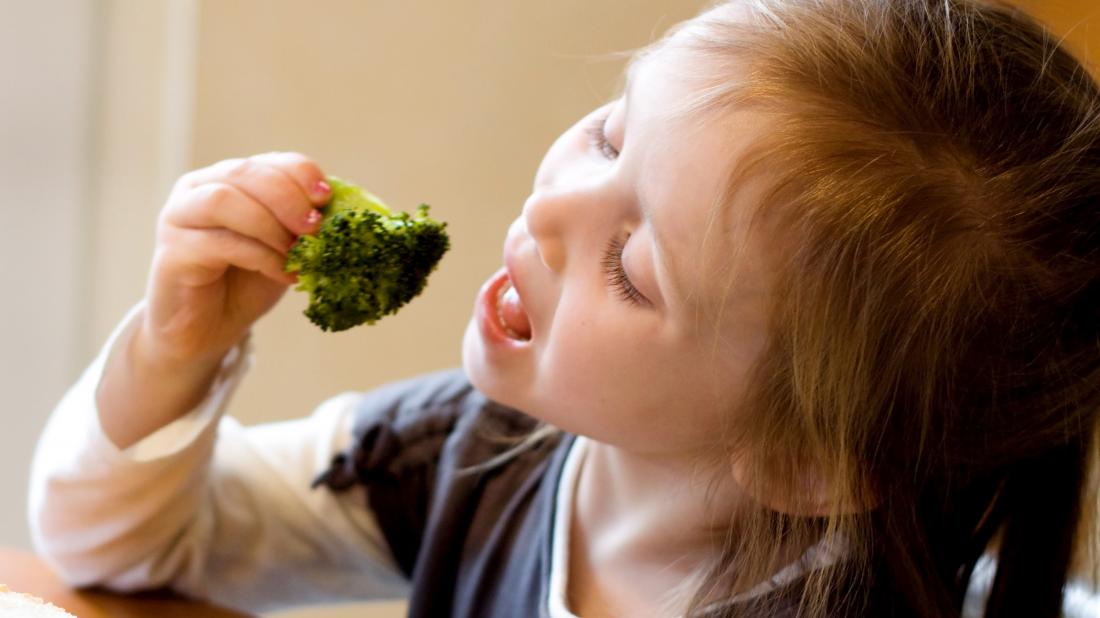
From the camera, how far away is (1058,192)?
793mm

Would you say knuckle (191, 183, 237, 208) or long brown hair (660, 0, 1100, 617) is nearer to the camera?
long brown hair (660, 0, 1100, 617)

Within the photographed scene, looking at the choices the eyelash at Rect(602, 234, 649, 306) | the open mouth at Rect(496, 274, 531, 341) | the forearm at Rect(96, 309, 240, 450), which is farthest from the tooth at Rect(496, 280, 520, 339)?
the forearm at Rect(96, 309, 240, 450)

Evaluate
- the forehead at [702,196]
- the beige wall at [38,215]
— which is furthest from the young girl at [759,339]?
the beige wall at [38,215]

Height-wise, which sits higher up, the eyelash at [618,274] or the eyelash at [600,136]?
the eyelash at [600,136]

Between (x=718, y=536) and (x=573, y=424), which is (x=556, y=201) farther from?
(x=718, y=536)

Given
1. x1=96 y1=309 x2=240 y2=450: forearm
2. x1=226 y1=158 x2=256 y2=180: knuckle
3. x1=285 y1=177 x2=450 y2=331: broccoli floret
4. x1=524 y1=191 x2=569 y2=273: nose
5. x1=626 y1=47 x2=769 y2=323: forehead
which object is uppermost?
x1=626 y1=47 x2=769 y2=323: forehead

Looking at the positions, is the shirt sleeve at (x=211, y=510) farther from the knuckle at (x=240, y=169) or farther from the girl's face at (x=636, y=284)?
the girl's face at (x=636, y=284)

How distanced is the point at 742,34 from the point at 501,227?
0.84 metres

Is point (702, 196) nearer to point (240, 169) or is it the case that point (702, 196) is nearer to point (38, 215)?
point (240, 169)

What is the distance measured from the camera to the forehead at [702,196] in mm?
757

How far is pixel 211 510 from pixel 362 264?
0.35m

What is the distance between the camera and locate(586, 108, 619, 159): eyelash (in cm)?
85

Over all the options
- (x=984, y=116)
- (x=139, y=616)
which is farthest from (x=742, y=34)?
(x=139, y=616)

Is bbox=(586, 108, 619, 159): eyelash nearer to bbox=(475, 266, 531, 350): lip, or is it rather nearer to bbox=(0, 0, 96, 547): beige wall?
bbox=(475, 266, 531, 350): lip
